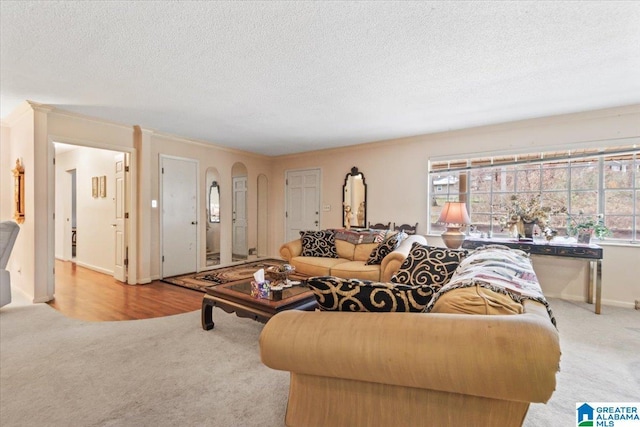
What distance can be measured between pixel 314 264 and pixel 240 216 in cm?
339

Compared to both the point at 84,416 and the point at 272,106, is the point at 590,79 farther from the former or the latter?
the point at 84,416

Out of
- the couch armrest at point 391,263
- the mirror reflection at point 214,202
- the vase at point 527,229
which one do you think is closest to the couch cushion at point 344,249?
the couch armrest at point 391,263

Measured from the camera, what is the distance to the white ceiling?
1.93 meters

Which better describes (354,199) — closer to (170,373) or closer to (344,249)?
(344,249)

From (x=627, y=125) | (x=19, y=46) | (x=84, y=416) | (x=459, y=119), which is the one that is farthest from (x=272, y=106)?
(x=627, y=125)

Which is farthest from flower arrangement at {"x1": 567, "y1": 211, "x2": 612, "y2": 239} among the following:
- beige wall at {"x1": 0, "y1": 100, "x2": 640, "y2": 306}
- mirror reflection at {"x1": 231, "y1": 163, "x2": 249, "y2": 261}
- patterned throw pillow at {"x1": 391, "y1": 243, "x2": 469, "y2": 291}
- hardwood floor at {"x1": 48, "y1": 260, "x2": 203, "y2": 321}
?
mirror reflection at {"x1": 231, "y1": 163, "x2": 249, "y2": 261}

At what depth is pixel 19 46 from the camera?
233cm

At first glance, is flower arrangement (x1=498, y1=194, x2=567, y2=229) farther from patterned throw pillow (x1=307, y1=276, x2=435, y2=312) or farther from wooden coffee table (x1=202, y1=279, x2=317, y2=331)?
patterned throw pillow (x1=307, y1=276, x2=435, y2=312)

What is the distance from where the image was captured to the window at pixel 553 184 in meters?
3.74

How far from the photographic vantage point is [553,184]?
4.16 metres

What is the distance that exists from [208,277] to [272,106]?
119 inches

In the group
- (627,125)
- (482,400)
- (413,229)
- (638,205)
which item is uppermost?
(627,125)

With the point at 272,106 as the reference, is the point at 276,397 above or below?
below

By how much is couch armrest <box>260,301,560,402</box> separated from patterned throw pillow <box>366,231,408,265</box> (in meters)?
2.71
